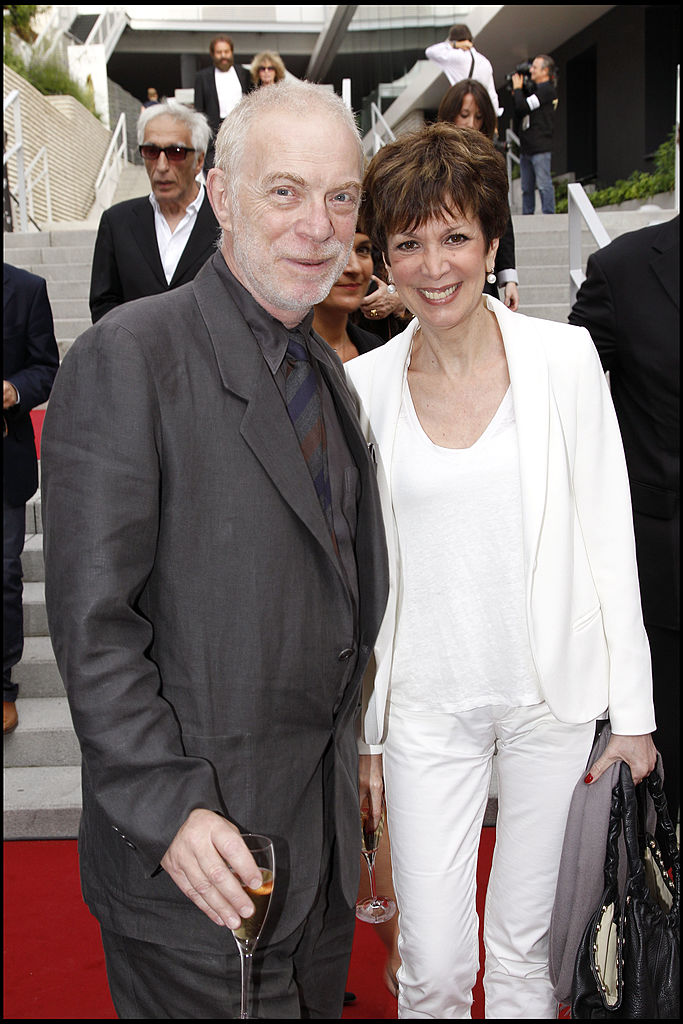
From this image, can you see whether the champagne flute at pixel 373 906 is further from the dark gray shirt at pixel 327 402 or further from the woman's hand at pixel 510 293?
the woman's hand at pixel 510 293

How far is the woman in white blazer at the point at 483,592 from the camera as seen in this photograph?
1.90 metres

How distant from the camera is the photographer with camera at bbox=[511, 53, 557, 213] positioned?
8.66 m

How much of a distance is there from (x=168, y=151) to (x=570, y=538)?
272cm

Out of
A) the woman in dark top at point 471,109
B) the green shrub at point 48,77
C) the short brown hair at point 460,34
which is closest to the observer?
the woman in dark top at point 471,109

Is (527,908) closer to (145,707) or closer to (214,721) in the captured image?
(214,721)

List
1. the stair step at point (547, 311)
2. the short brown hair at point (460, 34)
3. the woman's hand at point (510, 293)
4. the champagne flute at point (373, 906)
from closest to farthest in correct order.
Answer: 1. the champagne flute at point (373, 906)
2. the woman's hand at point (510, 293)
3. the short brown hair at point (460, 34)
4. the stair step at point (547, 311)

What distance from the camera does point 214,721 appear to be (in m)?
1.43

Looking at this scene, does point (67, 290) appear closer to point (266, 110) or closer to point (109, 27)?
point (266, 110)

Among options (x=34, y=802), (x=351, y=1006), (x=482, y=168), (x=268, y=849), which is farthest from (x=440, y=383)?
(x=34, y=802)

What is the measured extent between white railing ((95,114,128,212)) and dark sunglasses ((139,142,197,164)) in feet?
40.5

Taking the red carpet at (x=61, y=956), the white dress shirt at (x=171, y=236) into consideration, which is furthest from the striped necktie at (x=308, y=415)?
the white dress shirt at (x=171, y=236)

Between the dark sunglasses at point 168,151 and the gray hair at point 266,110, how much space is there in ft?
7.96

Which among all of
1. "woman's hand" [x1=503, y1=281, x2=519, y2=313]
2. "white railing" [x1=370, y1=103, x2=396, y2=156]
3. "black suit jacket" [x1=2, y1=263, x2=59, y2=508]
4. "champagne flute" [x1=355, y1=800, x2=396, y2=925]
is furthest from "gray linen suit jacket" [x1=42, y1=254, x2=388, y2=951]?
"white railing" [x1=370, y1=103, x2=396, y2=156]

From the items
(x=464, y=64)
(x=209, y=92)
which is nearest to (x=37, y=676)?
(x=464, y=64)
